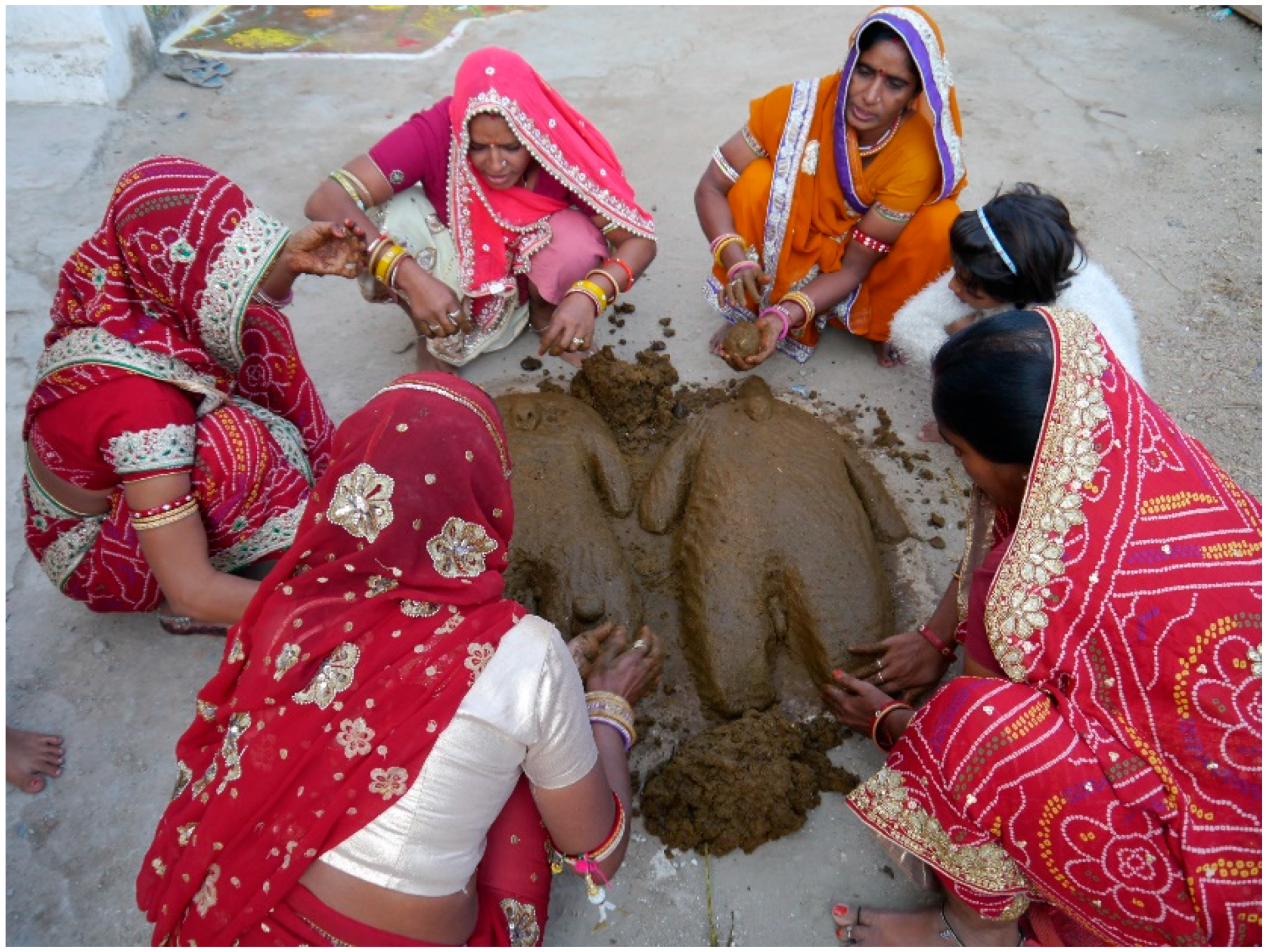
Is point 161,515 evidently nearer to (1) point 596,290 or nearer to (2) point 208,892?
(2) point 208,892

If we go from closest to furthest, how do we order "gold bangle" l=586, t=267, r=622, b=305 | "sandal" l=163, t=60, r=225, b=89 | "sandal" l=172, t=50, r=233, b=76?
"gold bangle" l=586, t=267, r=622, b=305, "sandal" l=163, t=60, r=225, b=89, "sandal" l=172, t=50, r=233, b=76

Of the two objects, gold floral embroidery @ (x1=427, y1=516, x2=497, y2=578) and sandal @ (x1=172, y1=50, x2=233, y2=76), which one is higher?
gold floral embroidery @ (x1=427, y1=516, x2=497, y2=578)

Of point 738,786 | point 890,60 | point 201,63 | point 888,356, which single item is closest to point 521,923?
point 738,786

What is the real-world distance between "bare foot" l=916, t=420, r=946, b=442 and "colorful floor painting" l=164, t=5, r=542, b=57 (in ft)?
14.1

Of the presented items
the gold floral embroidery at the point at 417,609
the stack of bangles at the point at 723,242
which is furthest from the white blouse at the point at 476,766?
the stack of bangles at the point at 723,242

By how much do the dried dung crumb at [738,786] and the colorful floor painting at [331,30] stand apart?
5054 mm

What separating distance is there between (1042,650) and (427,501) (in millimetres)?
1165

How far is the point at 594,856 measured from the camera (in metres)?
1.62

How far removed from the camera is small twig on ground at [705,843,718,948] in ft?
5.90

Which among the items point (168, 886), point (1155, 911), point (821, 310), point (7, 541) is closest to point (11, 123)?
point (7, 541)

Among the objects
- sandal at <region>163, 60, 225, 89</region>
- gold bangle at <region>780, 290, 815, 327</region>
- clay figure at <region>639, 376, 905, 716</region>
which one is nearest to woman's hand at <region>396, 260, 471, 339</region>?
clay figure at <region>639, 376, 905, 716</region>

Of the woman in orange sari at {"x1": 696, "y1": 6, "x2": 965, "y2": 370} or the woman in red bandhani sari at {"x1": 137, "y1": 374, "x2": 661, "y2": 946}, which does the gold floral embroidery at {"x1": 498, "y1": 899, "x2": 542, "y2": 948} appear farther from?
the woman in orange sari at {"x1": 696, "y1": 6, "x2": 965, "y2": 370}

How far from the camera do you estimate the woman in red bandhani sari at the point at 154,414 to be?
1.86m

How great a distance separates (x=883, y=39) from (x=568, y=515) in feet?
5.83
